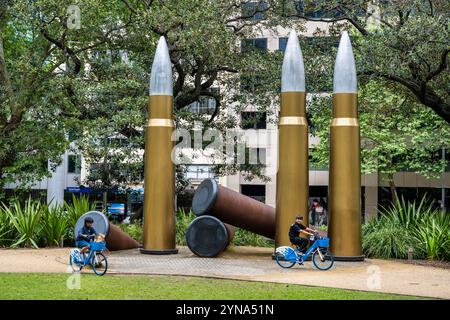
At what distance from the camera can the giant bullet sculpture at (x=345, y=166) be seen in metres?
18.5

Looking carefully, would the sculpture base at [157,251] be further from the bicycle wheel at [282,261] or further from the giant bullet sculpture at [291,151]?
the bicycle wheel at [282,261]

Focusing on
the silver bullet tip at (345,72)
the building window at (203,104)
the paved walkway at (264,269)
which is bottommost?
the paved walkway at (264,269)

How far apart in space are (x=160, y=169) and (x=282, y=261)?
14.6 feet

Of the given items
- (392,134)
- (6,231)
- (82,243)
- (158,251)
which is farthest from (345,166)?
(392,134)

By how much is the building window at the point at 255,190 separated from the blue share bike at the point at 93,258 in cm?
3708

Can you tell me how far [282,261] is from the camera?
1773 centimetres

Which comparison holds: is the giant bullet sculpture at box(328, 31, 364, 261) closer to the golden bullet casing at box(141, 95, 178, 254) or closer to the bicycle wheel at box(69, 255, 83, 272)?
the golden bullet casing at box(141, 95, 178, 254)

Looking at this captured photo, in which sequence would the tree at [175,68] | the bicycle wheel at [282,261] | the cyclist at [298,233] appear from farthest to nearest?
the tree at [175,68] < the bicycle wheel at [282,261] < the cyclist at [298,233]

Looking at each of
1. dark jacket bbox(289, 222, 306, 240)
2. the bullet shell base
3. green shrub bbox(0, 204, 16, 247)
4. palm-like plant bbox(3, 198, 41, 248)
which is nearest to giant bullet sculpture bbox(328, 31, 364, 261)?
dark jacket bbox(289, 222, 306, 240)

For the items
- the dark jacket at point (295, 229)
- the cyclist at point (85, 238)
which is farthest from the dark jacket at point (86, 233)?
the dark jacket at point (295, 229)

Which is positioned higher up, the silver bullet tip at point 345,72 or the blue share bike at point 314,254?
the silver bullet tip at point 345,72

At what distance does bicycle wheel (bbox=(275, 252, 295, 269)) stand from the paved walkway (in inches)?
6.9
